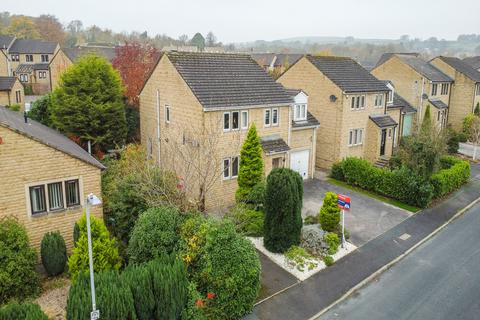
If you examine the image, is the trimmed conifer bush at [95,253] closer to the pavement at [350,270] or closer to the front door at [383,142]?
the pavement at [350,270]

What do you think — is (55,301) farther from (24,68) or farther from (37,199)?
(24,68)

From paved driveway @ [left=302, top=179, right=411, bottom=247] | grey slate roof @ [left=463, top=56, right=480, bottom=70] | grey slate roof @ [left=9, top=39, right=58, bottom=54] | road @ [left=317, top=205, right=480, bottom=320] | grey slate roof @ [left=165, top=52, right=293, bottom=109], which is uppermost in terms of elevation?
grey slate roof @ [left=9, top=39, right=58, bottom=54]

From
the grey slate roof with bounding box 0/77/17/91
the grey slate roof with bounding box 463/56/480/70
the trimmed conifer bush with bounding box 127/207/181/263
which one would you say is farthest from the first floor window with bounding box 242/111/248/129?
the grey slate roof with bounding box 463/56/480/70

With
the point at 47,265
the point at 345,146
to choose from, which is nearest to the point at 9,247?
the point at 47,265

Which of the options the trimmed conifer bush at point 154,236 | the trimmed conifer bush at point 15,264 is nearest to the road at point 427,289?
the trimmed conifer bush at point 154,236

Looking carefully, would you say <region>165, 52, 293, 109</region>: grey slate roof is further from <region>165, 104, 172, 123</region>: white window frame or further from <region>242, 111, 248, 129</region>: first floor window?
<region>165, 104, 172, 123</region>: white window frame

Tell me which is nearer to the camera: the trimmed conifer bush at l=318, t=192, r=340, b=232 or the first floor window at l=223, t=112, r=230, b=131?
the trimmed conifer bush at l=318, t=192, r=340, b=232

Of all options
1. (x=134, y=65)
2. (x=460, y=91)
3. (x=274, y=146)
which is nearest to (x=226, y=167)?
(x=274, y=146)

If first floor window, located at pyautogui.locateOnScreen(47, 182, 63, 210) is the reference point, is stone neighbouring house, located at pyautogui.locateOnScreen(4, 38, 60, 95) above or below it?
above
